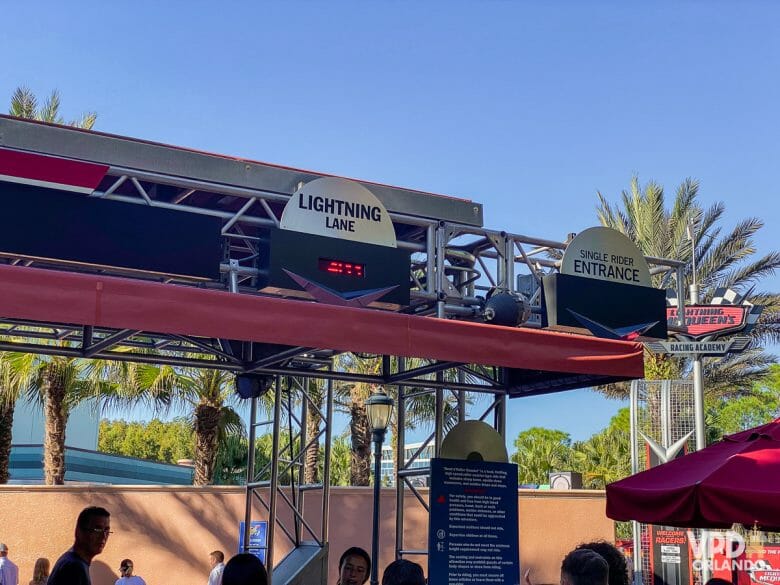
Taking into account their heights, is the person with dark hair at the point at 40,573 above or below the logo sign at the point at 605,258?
below

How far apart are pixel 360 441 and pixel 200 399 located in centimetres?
484

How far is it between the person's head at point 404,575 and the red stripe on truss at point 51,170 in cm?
505

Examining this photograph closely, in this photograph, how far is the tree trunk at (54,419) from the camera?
18.7 m

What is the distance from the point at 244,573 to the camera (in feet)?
11.8

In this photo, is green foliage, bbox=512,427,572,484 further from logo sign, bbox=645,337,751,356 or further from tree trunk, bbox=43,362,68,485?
logo sign, bbox=645,337,751,356

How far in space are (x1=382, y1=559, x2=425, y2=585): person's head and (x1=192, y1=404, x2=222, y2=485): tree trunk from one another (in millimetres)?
17603

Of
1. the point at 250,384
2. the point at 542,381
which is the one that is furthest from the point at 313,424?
the point at 542,381

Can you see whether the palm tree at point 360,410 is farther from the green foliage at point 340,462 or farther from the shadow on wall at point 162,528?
the green foliage at point 340,462

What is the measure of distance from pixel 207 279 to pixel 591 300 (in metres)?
4.04

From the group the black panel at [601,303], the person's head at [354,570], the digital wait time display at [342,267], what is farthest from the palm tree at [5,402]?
the person's head at [354,570]

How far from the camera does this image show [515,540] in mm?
9695

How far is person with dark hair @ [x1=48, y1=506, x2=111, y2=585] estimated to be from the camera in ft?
15.9

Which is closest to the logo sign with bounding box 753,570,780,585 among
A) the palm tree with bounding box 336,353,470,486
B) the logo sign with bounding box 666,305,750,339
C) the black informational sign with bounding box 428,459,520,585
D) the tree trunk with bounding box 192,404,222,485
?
the logo sign with bounding box 666,305,750,339

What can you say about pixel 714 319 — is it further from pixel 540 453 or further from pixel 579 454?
pixel 540 453
